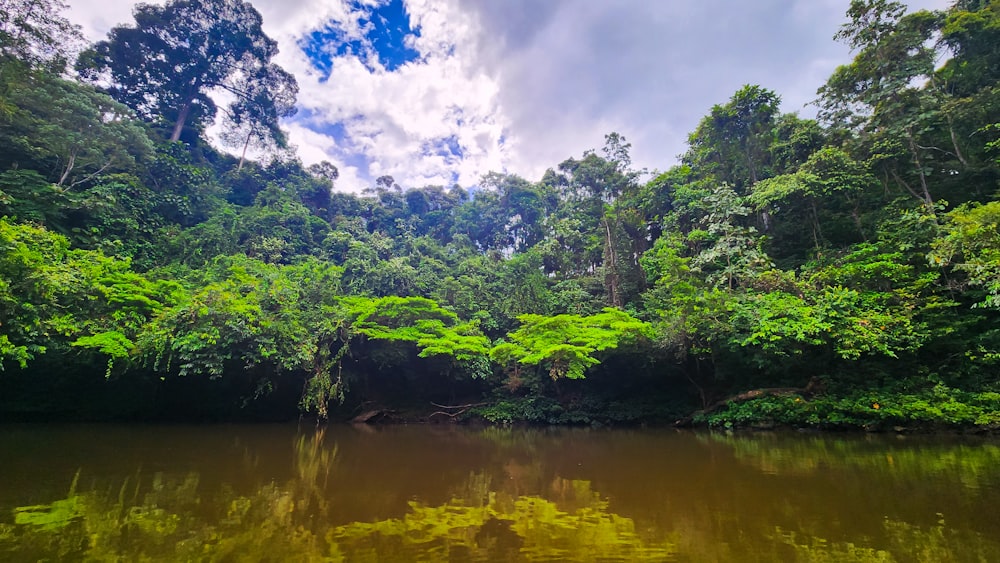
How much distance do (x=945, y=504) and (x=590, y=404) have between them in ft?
34.8

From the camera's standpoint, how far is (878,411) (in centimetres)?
892

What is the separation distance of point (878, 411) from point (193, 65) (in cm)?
3107

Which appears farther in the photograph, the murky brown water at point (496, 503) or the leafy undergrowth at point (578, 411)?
the leafy undergrowth at point (578, 411)

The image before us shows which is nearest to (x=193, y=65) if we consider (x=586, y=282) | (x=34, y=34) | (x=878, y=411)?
(x=34, y=34)

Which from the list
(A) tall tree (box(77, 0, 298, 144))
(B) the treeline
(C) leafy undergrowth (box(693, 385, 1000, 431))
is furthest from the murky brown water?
(A) tall tree (box(77, 0, 298, 144))

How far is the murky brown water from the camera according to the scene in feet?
9.25

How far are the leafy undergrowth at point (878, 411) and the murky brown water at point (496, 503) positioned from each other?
1.37 m

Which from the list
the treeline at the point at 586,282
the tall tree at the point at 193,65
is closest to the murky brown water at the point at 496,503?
the treeline at the point at 586,282

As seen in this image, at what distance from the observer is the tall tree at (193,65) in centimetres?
1948

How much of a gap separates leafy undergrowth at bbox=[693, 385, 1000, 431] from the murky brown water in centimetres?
137

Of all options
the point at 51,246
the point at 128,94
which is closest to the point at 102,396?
the point at 51,246

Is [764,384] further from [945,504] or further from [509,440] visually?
[945,504]

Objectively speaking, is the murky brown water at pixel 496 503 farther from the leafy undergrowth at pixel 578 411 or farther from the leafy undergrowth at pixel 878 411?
the leafy undergrowth at pixel 578 411

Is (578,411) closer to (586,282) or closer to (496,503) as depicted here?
(586,282)
